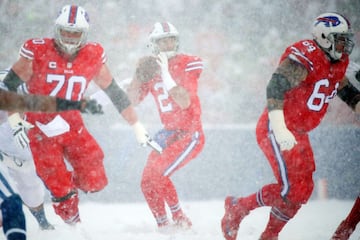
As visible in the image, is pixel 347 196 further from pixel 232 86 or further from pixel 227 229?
pixel 227 229

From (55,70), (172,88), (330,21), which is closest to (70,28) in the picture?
(55,70)

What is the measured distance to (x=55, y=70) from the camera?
10.4 ft

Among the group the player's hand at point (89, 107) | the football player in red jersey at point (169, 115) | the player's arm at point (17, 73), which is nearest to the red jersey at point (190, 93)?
the football player in red jersey at point (169, 115)

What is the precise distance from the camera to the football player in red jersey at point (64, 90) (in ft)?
10.4

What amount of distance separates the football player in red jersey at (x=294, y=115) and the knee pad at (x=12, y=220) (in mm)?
1173

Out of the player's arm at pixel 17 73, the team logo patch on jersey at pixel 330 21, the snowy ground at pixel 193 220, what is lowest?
the snowy ground at pixel 193 220

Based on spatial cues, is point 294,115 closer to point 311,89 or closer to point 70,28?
point 311,89

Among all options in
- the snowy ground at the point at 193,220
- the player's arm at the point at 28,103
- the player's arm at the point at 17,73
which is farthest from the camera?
the snowy ground at the point at 193,220

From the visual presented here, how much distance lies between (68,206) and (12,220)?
39.5 inches

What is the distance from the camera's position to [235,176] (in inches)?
196

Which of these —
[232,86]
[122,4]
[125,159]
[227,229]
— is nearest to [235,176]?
[125,159]

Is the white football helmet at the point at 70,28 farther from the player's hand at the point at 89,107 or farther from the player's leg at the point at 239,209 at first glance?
the player's leg at the point at 239,209

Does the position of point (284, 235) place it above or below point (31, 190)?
below

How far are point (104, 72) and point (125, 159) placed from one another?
1673 millimetres
